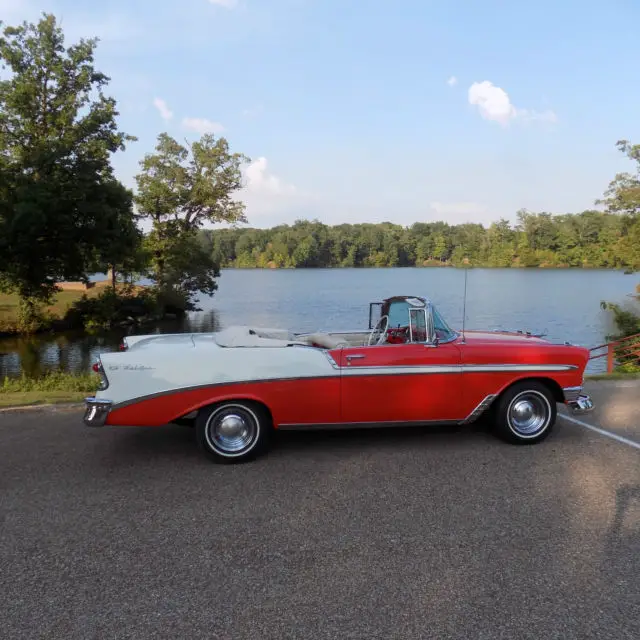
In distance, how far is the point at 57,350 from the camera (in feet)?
92.8

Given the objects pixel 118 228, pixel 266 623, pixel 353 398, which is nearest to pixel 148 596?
pixel 266 623

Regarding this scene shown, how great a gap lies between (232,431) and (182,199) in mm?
44810

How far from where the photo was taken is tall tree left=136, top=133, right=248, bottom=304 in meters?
46.8

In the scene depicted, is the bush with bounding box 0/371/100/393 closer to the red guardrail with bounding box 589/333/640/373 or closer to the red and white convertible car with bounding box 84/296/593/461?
the red and white convertible car with bounding box 84/296/593/461

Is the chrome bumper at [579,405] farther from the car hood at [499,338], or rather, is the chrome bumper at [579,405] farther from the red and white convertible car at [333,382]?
the car hood at [499,338]

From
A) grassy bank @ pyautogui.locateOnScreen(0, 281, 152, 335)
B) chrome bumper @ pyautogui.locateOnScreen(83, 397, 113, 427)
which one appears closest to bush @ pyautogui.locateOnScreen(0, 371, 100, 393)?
chrome bumper @ pyautogui.locateOnScreen(83, 397, 113, 427)

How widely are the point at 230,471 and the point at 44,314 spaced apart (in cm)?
3298

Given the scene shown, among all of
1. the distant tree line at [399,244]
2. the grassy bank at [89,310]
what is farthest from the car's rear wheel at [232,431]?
the distant tree line at [399,244]

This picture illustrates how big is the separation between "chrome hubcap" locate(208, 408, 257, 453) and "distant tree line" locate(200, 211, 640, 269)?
260ft

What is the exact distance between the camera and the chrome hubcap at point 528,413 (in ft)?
18.6

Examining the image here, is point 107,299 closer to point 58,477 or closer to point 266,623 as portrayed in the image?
point 58,477

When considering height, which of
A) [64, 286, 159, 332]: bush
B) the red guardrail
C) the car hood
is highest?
the car hood

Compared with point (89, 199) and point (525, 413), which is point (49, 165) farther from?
point (525, 413)

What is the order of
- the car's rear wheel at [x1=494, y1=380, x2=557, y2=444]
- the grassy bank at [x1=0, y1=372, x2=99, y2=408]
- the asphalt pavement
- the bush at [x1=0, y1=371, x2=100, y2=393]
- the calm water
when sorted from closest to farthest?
the asphalt pavement, the car's rear wheel at [x1=494, y1=380, x2=557, y2=444], the grassy bank at [x1=0, y1=372, x2=99, y2=408], the bush at [x1=0, y1=371, x2=100, y2=393], the calm water
